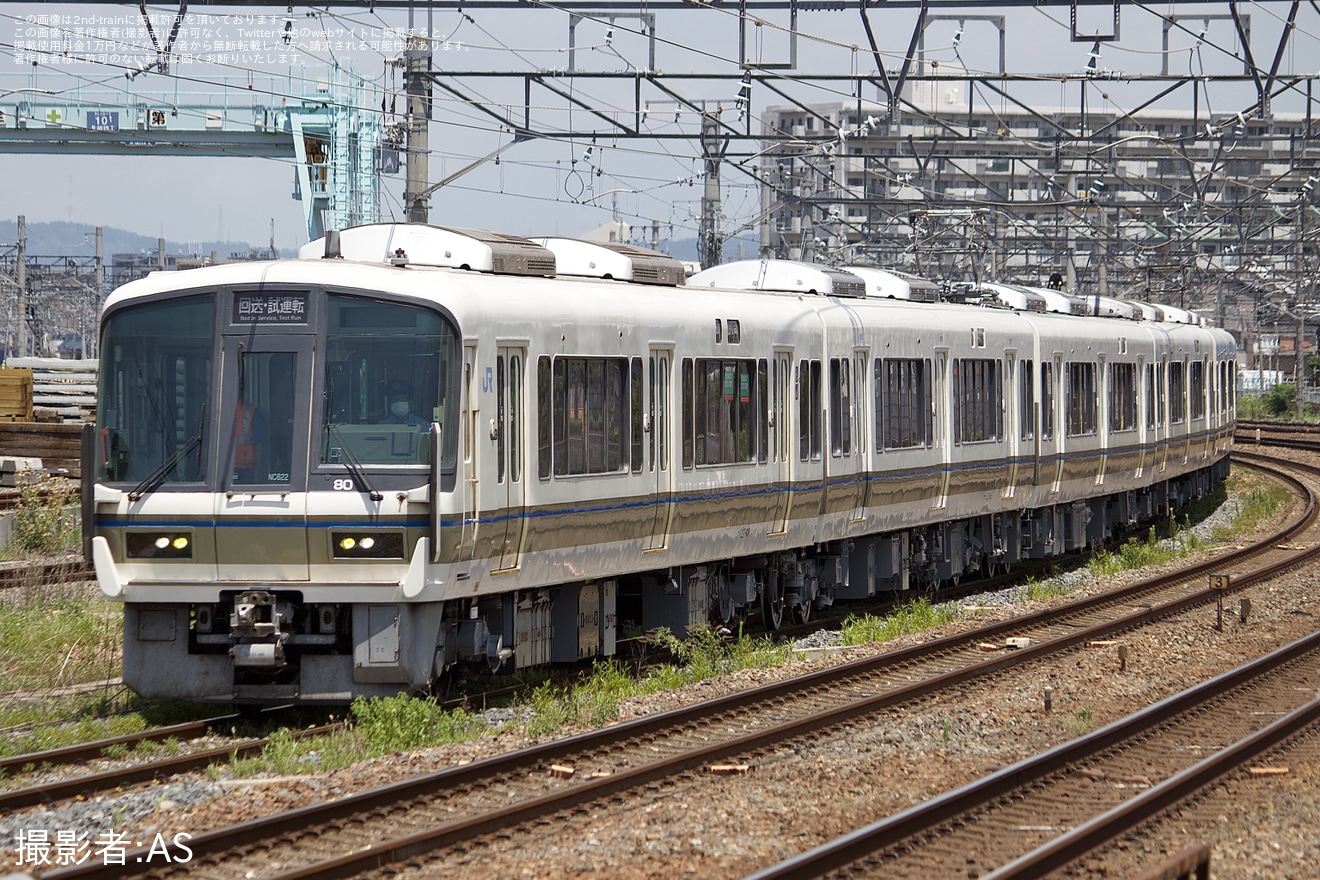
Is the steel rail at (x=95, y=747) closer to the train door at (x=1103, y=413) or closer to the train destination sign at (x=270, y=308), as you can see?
the train destination sign at (x=270, y=308)

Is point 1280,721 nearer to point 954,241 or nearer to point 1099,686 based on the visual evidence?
point 1099,686

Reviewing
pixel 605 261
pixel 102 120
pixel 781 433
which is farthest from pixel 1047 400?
pixel 102 120

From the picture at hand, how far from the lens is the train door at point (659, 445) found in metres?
13.1

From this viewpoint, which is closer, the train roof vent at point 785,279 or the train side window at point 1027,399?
the train roof vent at point 785,279

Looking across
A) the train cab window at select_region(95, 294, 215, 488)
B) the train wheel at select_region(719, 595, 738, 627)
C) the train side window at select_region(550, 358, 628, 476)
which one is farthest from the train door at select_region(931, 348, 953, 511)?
the train cab window at select_region(95, 294, 215, 488)

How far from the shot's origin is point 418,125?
18250mm

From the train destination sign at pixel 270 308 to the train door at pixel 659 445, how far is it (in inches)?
128

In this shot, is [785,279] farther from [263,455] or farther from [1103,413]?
[1103,413]

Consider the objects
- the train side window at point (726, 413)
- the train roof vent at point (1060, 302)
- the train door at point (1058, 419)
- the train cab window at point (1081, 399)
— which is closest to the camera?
the train side window at point (726, 413)

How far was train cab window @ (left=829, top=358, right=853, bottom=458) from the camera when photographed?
16.1m

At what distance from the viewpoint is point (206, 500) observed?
10492 millimetres

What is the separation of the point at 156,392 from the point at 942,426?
32.4ft

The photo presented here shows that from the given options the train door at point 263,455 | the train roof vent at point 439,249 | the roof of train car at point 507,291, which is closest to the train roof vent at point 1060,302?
the roof of train car at point 507,291

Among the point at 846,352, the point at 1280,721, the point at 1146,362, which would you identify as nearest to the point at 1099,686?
the point at 1280,721
